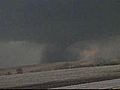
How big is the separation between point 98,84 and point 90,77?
0.33 metres

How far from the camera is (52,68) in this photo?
3.62m

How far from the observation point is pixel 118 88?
279 cm

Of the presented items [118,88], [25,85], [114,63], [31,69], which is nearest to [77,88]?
[118,88]

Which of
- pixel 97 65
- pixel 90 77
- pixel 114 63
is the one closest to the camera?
pixel 90 77

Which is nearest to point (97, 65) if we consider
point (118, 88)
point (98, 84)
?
point (98, 84)

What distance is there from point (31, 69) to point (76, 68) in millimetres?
713

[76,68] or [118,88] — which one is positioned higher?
[76,68]

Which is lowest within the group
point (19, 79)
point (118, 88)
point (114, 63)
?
point (118, 88)

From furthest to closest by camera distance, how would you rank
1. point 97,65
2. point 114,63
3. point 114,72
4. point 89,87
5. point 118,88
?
point 97,65, point 114,63, point 114,72, point 89,87, point 118,88

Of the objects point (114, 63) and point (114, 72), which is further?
point (114, 63)

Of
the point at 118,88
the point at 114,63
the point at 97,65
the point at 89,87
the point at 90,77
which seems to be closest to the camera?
the point at 118,88

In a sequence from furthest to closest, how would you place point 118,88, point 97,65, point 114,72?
point 97,65 < point 114,72 < point 118,88

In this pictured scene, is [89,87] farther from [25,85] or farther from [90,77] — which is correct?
[25,85]

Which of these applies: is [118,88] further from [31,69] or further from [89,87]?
[31,69]
